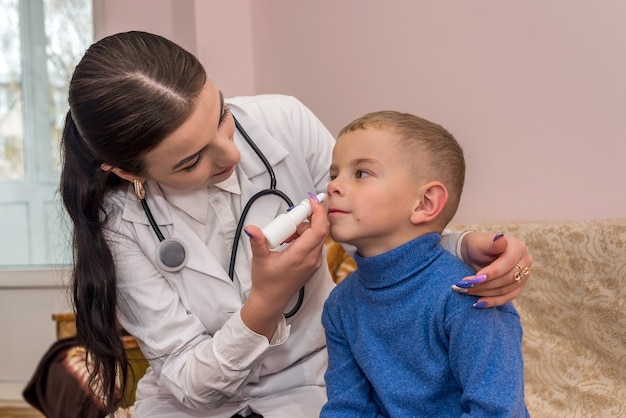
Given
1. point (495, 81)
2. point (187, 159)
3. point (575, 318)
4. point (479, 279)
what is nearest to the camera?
point (479, 279)

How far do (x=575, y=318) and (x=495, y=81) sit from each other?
81 centimetres

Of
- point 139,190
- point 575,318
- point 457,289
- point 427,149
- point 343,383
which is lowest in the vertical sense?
point 575,318

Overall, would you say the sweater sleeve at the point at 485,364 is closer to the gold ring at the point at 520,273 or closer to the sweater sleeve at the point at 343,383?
the gold ring at the point at 520,273

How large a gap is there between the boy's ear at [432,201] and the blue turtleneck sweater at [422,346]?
0.03m

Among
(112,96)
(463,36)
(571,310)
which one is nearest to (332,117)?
(463,36)

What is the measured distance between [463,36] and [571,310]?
0.98 meters

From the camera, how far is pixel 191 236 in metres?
1.46

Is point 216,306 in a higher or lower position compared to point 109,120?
lower

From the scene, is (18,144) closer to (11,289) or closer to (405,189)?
(11,289)

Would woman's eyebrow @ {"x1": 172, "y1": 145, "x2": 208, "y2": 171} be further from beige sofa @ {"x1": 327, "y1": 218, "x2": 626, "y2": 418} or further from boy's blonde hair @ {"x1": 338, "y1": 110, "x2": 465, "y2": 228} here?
beige sofa @ {"x1": 327, "y1": 218, "x2": 626, "y2": 418}

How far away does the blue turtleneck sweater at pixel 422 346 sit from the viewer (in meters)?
1.08

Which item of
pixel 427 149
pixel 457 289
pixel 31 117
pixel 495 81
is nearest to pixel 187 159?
pixel 427 149

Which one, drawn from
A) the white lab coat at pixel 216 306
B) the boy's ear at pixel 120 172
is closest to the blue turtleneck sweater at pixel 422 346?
the white lab coat at pixel 216 306

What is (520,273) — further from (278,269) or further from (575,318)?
(575,318)
